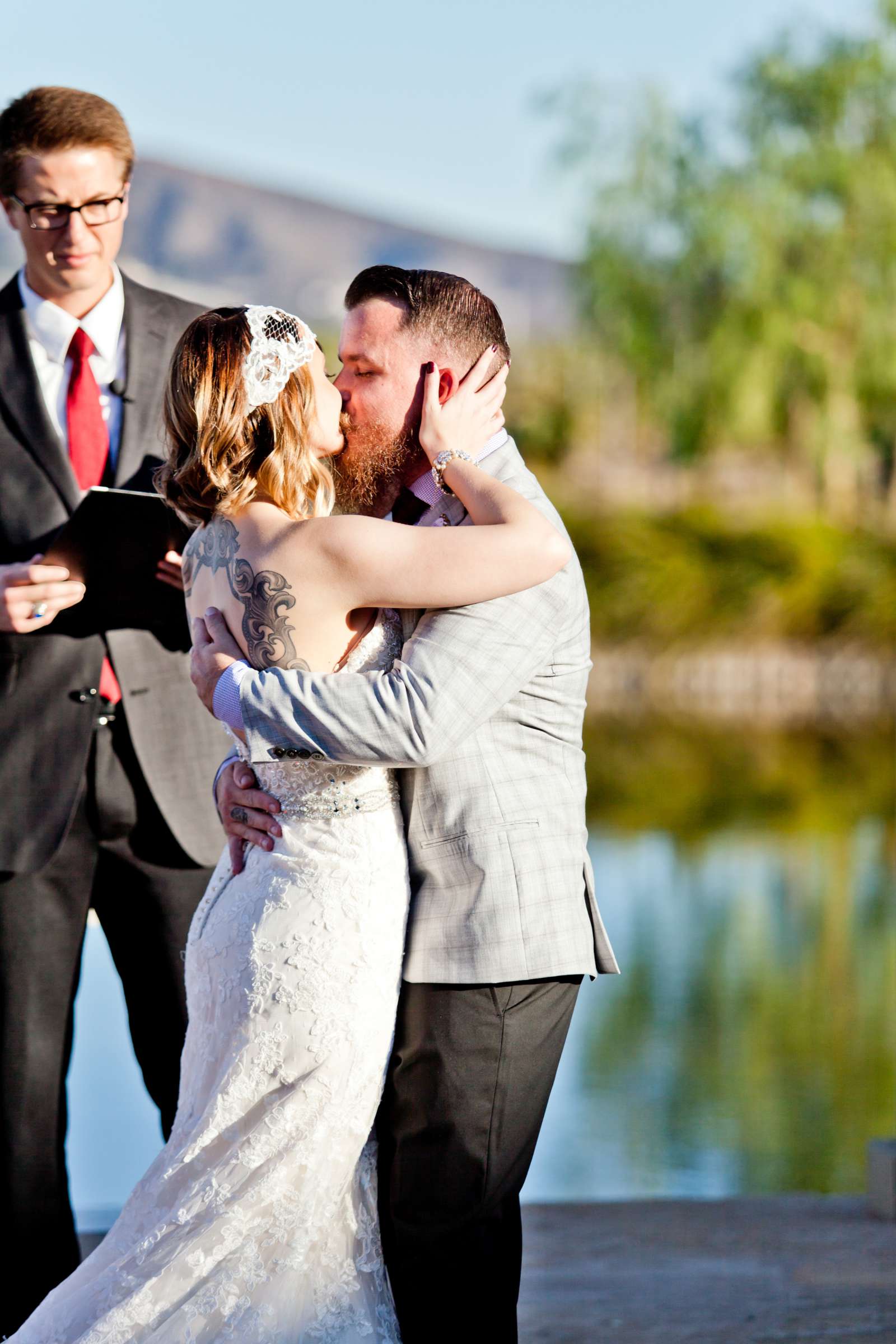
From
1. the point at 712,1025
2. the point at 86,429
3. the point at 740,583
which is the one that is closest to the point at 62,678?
the point at 86,429

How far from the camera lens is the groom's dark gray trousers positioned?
1786 millimetres

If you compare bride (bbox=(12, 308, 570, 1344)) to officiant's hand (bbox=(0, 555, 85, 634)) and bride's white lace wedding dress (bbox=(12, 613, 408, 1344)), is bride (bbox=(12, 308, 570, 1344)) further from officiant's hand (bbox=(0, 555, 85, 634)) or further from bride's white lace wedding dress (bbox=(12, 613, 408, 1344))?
officiant's hand (bbox=(0, 555, 85, 634))

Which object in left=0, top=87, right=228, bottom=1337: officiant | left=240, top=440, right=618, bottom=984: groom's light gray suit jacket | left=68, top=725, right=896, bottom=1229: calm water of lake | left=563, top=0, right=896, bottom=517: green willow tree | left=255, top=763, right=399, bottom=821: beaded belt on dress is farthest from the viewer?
left=563, top=0, right=896, bottom=517: green willow tree

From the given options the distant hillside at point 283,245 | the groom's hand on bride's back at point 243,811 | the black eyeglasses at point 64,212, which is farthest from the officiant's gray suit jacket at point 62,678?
the distant hillside at point 283,245

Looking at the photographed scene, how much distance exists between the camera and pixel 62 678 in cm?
237

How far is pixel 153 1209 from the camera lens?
1.81 m

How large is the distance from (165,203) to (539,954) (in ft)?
476

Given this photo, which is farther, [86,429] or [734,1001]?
[734,1001]

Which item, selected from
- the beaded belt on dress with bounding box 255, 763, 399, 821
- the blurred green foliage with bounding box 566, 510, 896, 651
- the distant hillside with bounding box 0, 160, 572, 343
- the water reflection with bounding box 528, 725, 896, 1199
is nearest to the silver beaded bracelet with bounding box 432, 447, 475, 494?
the beaded belt on dress with bounding box 255, 763, 399, 821

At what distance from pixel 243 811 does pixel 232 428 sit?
472 mm

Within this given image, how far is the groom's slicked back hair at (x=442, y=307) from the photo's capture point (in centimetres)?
184

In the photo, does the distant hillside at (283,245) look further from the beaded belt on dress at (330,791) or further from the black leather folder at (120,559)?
the beaded belt on dress at (330,791)

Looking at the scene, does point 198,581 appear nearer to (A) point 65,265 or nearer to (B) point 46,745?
(B) point 46,745

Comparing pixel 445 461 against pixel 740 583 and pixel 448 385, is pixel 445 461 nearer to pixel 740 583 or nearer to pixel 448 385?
pixel 448 385
